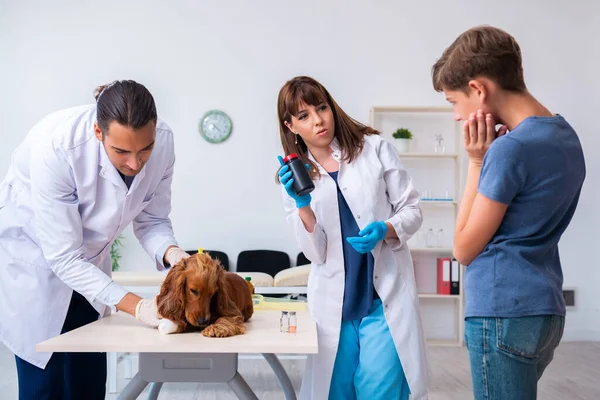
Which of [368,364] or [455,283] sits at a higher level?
[368,364]

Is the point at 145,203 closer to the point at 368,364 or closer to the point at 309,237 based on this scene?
the point at 309,237

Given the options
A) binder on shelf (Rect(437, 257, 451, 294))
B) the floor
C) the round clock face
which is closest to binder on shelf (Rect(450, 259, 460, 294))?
binder on shelf (Rect(437, 257, 451, 294))

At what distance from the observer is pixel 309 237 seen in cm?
192

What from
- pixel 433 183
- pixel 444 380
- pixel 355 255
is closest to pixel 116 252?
pixel 433 183

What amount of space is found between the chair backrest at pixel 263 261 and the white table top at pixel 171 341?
3.59m

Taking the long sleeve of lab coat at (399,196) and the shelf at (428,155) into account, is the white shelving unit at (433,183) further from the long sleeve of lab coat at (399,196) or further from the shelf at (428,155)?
the long sleeve of lab coat at (399,196)

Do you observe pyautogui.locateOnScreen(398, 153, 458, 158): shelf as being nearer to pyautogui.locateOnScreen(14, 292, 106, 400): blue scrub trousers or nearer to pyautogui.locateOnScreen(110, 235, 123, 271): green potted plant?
pyautogui.locateOnScreen(110, 235, 123, 271): green potted plant

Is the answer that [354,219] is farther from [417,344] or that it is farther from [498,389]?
[498,389]

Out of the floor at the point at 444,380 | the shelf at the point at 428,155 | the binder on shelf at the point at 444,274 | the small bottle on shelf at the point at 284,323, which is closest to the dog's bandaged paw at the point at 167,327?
the small bottle on shelf at the point at 284,323

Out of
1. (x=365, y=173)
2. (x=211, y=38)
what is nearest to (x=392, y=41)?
(x=211, y=38)

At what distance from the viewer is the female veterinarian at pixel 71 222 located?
1.71 metres

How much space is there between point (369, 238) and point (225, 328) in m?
0.52

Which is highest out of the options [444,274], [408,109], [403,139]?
[408,109]

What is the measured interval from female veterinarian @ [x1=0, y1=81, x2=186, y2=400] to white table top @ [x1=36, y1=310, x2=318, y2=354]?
105 millimetres
